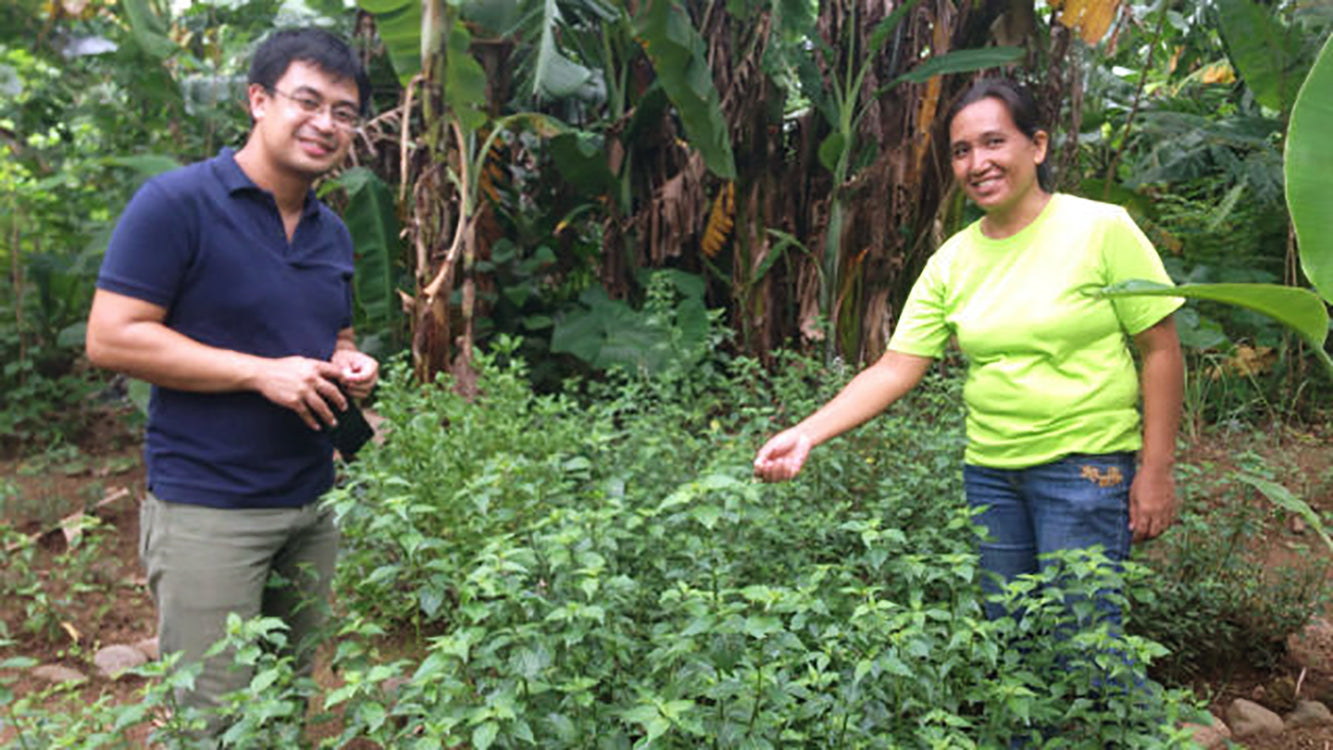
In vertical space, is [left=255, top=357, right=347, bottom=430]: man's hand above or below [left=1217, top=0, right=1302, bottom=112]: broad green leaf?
below

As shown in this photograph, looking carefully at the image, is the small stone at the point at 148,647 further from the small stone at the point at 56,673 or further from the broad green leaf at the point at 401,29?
the broad green leaf at the point at 401,29

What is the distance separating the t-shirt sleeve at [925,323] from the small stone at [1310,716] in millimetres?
1618

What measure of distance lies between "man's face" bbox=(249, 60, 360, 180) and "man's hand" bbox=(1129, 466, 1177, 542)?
6.39 ft

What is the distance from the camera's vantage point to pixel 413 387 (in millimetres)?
4629

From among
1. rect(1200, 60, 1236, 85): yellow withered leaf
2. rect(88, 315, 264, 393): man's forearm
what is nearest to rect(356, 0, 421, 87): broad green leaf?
rect(88, 315, 264, 393): man's forearm

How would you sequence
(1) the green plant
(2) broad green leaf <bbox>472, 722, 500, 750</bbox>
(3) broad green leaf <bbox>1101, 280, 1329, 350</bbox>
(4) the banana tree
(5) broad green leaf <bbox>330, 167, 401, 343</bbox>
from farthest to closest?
(5) broad green leaf <bbox>330, 167, 401, 343</bbox> → (1) the green plant → (4) the banana tree → (3) broad green leaf <bbox>1101, 280, 1329, 350</bbox> → (2) broad green leaf <bbox>472, 722, 500, 750</bbox>

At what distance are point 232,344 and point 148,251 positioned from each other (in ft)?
0.82

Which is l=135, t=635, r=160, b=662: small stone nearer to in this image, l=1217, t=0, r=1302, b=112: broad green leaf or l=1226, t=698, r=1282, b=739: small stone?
l=1226, t=698, r=1282, b=739: small stone

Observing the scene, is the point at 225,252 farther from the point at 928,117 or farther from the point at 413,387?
the point at 928,117

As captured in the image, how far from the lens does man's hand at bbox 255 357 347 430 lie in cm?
193

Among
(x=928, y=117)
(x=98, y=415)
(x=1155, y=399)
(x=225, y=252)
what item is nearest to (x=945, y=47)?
(x=928, y=117)

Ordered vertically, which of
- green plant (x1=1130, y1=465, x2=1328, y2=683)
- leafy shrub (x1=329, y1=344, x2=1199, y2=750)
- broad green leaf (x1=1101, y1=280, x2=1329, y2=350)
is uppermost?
broad green leaf (x1=1101, y1=280, x2=1329, y2=350)

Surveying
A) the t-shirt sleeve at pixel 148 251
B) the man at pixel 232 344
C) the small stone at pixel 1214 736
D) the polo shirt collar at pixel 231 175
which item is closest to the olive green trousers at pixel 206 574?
the man at pixel 232 344

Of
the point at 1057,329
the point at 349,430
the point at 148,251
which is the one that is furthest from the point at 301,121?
the point at 1057,329
